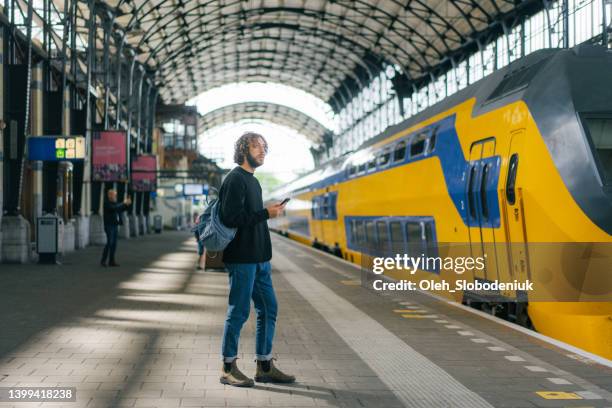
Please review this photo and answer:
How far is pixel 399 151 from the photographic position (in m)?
17.0

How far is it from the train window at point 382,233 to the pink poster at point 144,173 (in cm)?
2800

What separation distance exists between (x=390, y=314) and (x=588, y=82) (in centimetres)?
428

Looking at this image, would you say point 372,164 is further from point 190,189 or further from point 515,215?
point 190,189

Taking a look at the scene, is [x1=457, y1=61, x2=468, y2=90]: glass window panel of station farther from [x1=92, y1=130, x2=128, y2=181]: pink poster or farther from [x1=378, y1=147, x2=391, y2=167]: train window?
[x1=378, y1=147, x2=391, y2=167]: train window

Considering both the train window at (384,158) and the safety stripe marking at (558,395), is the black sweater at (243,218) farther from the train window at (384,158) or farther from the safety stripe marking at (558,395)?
the train window at (384,158)

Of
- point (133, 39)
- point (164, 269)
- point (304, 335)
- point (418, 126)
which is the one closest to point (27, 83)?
point (164, 269)

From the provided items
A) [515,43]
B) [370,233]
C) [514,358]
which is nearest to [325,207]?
[370,233]

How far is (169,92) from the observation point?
80.4 metres

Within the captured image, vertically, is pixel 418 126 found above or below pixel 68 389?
above

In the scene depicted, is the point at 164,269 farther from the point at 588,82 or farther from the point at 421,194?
the point at 588,82

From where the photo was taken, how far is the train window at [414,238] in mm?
14781

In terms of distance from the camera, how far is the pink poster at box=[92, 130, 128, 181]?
3131 cm

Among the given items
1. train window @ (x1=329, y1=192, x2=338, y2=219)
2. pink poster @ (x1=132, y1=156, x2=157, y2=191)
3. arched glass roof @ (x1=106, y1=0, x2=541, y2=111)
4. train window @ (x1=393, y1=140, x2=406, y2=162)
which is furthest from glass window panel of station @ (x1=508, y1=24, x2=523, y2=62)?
train window @ (x1=393, y1=140, x2=406, y2=162)

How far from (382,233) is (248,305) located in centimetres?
1233
